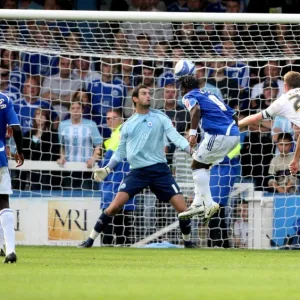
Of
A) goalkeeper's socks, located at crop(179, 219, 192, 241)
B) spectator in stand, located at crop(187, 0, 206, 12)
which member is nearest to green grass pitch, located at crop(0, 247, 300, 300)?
goalkeeper's socks, located at crop(179, 219, 192, 241)

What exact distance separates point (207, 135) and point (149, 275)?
489 centimetres

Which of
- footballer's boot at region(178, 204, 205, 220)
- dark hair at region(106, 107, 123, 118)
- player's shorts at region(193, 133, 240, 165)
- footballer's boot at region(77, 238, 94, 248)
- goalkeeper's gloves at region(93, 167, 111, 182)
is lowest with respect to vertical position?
footballer's boot at region(77, 238, 94, 248)

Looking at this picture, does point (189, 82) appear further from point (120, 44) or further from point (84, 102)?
point (120, 44)

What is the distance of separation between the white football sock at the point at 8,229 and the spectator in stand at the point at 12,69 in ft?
22.3

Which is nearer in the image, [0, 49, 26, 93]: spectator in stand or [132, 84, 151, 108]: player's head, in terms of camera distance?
[132, 84, 151, 108]: player's head

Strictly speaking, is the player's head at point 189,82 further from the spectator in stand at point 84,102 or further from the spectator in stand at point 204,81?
the spectator in stand at point 84,102

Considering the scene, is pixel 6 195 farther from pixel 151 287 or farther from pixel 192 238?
pixel 192 238

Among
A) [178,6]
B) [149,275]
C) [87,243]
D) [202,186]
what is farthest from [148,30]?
[149,275]

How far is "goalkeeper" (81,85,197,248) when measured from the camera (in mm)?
15273

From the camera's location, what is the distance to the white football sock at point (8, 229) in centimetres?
1107

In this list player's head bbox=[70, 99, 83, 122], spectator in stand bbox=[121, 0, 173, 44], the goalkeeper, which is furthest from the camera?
spectator in stand bbox=[121, 0, 173, 44]

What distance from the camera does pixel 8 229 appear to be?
11133 millimetres

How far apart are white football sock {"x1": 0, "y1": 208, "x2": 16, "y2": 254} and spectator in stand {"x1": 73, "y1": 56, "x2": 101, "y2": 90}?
6.67 metres

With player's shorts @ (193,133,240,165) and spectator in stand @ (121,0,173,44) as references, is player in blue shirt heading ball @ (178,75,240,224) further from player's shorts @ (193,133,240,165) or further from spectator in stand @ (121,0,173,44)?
spectator in stand @ (121,0,173,44)
